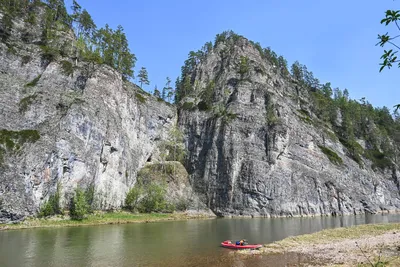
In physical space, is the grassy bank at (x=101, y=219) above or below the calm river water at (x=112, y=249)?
above

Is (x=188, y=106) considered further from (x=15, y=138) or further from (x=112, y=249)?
(x=112, y=249)

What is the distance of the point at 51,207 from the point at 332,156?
276ft

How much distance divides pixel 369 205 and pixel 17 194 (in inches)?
3734

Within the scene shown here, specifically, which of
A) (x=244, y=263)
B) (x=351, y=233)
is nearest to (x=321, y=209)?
(x=351, y=233)

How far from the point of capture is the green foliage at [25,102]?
6088 cm

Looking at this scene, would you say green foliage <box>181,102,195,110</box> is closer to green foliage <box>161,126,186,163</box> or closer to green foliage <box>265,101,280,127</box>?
green foliage <box>161,126,186,163</box>

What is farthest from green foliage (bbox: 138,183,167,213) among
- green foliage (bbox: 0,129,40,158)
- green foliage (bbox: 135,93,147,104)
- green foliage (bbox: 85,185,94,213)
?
green foliage (bbox: 135,93,147,104)

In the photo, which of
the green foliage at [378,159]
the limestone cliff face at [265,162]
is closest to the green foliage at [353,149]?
the limestone cliff face at [265,162]

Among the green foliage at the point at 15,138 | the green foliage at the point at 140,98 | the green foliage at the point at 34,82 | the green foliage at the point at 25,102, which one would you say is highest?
the green foliage at the point at 140,98

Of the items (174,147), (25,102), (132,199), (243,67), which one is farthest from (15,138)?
(243,67)

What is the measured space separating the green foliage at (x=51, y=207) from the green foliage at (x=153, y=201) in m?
22.3

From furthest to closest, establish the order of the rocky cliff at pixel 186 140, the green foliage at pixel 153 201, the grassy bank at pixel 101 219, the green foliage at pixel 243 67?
1. the green foliage at pixel 243 67
2. the green foliage at pixel 153 201
3. the rocky cliff at pixel 186 140
4. the grassy bank at pixel 101 219

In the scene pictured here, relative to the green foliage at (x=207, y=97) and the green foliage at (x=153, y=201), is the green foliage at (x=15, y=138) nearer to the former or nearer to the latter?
the green foliage at (x=153, y=201)

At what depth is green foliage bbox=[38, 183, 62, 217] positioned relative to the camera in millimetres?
53125
